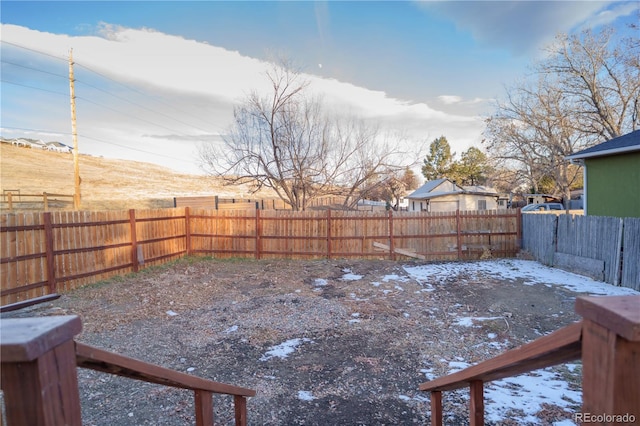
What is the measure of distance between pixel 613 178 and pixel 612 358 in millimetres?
11042

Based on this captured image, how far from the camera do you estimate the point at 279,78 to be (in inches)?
471

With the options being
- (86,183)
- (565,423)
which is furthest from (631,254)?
(86,183)

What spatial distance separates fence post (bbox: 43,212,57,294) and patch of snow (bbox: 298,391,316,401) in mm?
6506

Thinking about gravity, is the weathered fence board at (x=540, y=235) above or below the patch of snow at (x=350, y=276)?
above

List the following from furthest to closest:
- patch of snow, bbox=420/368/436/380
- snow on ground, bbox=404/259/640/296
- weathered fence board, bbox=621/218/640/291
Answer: snow on ground, bbox=404/259/640/296
weathered fence board, bbox=621/218/640/291
patch of snow, bbox=420/368/436/380

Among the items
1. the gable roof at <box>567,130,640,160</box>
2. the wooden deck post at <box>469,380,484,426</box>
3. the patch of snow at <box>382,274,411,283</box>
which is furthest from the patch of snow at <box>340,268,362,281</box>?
the gable roof at <box>567,130,640,160</box>

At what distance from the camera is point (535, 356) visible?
89cm

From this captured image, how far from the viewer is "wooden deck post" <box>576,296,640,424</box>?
1.98ft

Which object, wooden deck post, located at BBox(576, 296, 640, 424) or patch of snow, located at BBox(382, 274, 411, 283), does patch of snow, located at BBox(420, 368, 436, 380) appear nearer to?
wooden deck post, located at BBox(576, 296, 640, 424)

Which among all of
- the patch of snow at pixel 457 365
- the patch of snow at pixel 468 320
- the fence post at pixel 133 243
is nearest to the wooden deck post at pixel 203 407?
the patch of snow at pixel 457 365

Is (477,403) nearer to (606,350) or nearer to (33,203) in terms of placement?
(606,350)

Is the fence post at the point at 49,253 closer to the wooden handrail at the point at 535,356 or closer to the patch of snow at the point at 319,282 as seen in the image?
the patch of snow at the point at 319,282

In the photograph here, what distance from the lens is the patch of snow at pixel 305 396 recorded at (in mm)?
3260

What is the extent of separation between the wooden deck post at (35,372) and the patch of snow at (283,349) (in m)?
3.85
